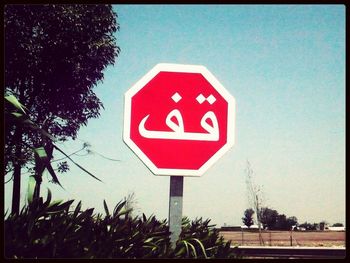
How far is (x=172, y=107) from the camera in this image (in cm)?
221

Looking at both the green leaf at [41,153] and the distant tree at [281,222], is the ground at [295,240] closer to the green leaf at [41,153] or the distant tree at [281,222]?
the green leaf at [41,153]

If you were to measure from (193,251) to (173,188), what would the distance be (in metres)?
0.50

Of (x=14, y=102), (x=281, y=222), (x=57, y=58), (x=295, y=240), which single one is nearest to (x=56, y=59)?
(x=57, y=58)

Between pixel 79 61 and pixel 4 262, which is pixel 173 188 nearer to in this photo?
pixel 4 262

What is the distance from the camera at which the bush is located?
202 centimetres

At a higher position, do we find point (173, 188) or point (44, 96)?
point (44, 96)

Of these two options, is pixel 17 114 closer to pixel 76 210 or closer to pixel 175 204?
pixel 76 210

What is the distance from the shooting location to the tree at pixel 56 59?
13.2 meters

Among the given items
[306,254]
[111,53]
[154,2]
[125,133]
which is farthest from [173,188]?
[306,254]

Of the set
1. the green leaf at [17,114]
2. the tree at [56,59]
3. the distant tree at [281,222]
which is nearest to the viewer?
the green leaf at [17,114]

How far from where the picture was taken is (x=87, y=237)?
2.21m

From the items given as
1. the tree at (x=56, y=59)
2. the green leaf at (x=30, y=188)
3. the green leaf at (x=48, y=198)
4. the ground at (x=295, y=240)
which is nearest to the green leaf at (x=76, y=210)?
the green leaf at (x=48, y=198)

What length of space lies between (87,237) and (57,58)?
12969mm

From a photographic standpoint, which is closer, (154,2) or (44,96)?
(154,2)
